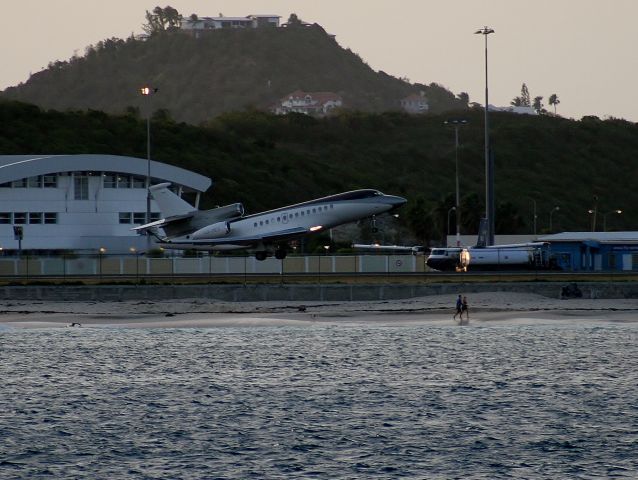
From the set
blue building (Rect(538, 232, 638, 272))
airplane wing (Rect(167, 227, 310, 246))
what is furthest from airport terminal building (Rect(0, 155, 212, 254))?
blue building (Rect(538, 232, 638, 272))

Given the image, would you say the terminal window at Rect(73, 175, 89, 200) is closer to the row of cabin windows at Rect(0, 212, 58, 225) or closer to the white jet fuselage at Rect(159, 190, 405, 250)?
the row of cabin windows at Rect(0, 212, 58, 225)

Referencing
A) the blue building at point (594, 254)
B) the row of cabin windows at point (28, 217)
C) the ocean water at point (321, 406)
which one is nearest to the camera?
the ocean water at point (321, 406)

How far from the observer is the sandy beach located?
250ft

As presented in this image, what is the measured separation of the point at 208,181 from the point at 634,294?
50645 mm

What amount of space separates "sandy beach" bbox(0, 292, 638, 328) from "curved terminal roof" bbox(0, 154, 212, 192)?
25.5 meters

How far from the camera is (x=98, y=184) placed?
112m

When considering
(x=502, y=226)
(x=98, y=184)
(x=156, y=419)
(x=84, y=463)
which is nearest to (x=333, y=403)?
(x=156, y=419)

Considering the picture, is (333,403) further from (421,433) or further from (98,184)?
(98,184)

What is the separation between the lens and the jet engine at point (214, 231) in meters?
93.0

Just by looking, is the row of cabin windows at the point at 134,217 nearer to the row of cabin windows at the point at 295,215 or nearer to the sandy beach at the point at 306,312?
the row of cabin windows at the point at 295,215

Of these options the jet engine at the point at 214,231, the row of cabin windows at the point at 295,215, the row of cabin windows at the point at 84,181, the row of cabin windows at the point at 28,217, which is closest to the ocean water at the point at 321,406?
the row of cabin windows at the point at 295,215

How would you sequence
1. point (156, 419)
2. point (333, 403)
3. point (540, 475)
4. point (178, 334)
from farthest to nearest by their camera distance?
1. point (178, 334)
2. point (333, 403)
3. point (156, 419)
4. point (540, 475)

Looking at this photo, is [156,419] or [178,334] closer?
[156,419]

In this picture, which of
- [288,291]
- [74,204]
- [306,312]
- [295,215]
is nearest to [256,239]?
[295,215]
